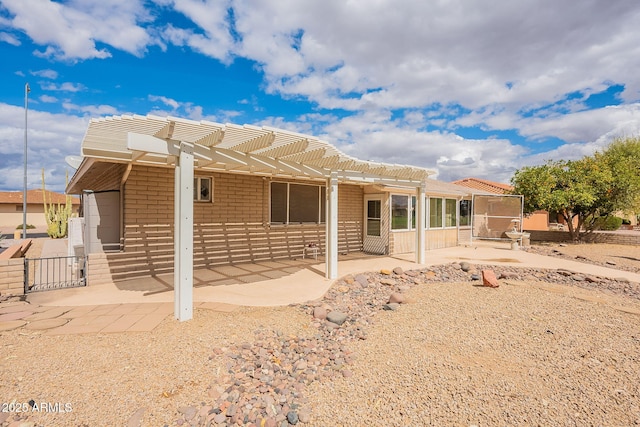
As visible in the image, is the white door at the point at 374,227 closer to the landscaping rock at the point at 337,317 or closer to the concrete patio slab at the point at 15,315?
the landscaping rock at the point at 337,317

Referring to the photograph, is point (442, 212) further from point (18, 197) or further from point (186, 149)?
point (18, 197)

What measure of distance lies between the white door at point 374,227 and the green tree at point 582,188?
9794mm

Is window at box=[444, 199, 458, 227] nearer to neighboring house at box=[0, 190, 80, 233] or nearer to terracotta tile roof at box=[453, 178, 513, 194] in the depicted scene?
terracotta tile roof at box=[453, 178, 513, 194]

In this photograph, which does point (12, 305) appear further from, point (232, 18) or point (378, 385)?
point (232, 18)

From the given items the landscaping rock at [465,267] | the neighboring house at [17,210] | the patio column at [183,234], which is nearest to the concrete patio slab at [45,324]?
the patio column at [183,234]

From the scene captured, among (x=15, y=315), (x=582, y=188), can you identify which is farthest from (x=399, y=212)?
(x=15, y=315)

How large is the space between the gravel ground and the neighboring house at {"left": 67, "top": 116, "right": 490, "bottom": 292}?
1.49 m

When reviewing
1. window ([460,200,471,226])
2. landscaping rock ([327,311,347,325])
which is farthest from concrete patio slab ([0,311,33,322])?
window ([460,200,471,226])

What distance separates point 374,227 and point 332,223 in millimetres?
4722

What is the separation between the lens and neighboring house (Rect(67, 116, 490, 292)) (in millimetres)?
4520

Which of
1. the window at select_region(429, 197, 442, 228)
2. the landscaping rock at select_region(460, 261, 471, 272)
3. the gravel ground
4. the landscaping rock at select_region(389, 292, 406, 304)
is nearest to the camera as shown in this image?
the gravel ground

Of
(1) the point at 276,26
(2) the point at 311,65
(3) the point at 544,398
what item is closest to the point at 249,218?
(1) the point at 276,26

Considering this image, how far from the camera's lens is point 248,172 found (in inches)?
326

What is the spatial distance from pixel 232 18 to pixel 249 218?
259 inches
